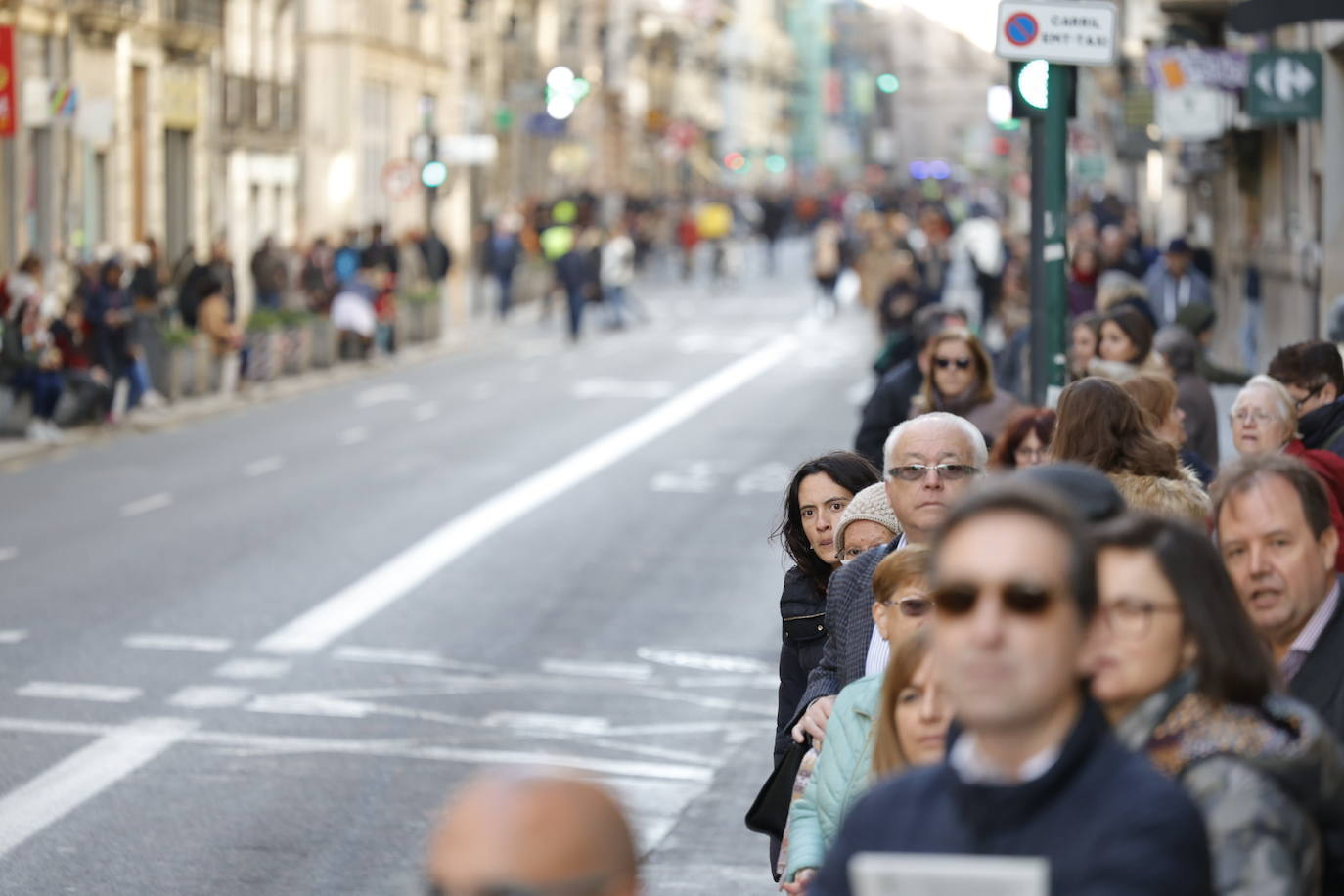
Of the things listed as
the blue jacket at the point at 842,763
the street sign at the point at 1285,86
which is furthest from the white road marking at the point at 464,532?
the blue jacket at the point at 842,763

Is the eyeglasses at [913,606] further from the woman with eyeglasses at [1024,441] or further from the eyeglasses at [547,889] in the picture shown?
the woman with eyeglasses at [1024,441]

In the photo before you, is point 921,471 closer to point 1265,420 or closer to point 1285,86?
point 1265,420

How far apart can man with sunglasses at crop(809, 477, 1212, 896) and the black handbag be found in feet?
10.4

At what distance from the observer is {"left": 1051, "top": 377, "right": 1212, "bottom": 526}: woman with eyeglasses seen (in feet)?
24.0

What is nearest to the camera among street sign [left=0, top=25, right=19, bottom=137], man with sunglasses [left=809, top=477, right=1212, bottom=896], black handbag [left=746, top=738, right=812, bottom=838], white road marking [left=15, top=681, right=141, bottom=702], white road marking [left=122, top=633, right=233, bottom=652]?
man with sunglasses [left=809, top=477, right=1212, bottom=896]

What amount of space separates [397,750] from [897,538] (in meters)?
4.82

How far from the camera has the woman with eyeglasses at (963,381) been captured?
1188cm

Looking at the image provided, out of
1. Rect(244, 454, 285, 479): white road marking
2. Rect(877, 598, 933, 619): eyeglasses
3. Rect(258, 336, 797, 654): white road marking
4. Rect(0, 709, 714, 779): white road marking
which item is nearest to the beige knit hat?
Rect(877, 598, 933, 619): eyeglasses

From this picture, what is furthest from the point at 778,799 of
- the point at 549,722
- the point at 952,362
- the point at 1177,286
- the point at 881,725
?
the point at 1177,286

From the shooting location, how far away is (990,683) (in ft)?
10.3

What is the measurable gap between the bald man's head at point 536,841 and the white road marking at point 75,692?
9.47 meters

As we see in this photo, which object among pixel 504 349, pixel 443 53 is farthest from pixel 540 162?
pixel 504 349

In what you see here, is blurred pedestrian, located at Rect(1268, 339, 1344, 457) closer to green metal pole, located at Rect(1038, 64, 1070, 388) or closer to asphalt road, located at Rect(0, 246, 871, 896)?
asphalt road, located at Rect(0, 246, 871, 896)

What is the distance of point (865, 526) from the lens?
22.5 ft
